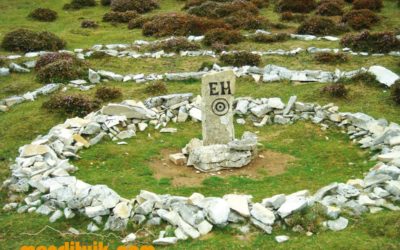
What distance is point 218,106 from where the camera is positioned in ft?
48.7

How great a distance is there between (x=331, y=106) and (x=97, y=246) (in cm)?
979

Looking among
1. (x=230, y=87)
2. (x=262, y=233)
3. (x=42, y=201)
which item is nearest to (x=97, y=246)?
(x=42, y=201)

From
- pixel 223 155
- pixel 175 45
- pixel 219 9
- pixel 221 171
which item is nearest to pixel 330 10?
pixel 219 9

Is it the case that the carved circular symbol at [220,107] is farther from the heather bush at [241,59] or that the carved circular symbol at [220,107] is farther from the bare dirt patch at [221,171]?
the heather bush at [241,59]

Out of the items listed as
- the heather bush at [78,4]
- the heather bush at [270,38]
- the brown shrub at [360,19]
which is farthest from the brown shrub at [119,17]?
the brown shrub at [360,19]

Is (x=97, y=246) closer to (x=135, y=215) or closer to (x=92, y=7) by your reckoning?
(x=135, y=215)

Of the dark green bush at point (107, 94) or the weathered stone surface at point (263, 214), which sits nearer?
the weathered stone surface at point (263, 214)

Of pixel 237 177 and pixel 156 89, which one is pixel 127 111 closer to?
pixel 156 89

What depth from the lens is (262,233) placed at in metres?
10.2

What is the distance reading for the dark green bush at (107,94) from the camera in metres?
19.1

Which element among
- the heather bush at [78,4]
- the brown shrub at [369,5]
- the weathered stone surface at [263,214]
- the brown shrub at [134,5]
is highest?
the brown shrub at [369,5]

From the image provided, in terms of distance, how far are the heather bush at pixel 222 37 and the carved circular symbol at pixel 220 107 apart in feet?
36.8

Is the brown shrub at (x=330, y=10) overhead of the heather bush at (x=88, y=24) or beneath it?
overhead

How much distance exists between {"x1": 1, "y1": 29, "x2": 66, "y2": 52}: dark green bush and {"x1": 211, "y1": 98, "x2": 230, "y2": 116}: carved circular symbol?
13.4 meters
